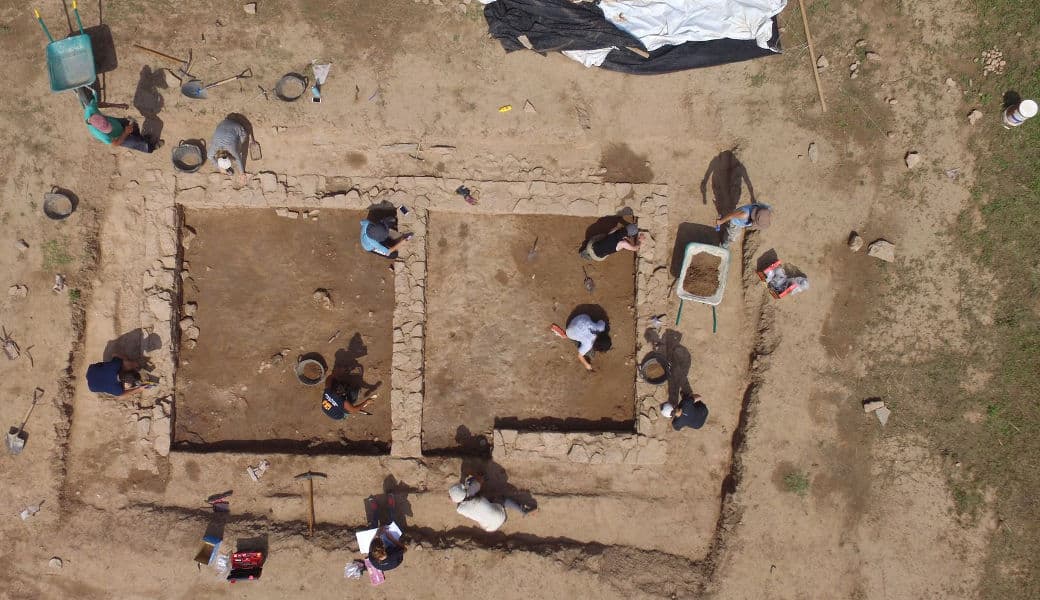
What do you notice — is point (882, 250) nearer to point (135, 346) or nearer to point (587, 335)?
point (587, 335)

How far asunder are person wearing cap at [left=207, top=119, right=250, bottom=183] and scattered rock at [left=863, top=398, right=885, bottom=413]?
11.1 meters

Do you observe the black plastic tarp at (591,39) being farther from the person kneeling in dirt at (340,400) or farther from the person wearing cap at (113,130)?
the person kneeling in dirt at (340,400)

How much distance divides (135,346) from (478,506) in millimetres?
6362

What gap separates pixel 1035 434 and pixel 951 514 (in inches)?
76.1

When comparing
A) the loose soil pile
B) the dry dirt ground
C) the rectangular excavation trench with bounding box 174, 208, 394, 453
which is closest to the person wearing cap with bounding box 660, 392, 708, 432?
the dry dirt ground

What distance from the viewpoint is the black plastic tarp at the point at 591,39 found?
346 inches

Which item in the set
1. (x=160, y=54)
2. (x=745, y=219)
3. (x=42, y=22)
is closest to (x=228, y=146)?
(x=160, y=54)

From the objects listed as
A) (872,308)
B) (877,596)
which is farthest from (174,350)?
(877,596)

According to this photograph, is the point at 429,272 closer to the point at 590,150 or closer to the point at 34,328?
the point at 590,150

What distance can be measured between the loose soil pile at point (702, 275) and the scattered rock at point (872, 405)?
124 inches

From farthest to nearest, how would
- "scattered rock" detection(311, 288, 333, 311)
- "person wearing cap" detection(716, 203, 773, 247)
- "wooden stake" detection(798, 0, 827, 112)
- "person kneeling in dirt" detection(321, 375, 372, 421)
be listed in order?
1. "scattered rock" detection(311, 288, 333, 311)
2. "wooden stake" detection(798, 0, 827, 112)
3. "person kneeling in dirt" detection(321, 375, 372, 421)
4. "person wearing cap" detection(716, 203, 773, 247)

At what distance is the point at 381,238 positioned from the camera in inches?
332

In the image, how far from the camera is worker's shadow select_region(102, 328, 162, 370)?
29.0ft

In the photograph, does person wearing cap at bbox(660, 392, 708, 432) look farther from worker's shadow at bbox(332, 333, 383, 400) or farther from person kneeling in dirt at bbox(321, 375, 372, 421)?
person kneeling in dirt at bbox(321, 375, 372, 421)
